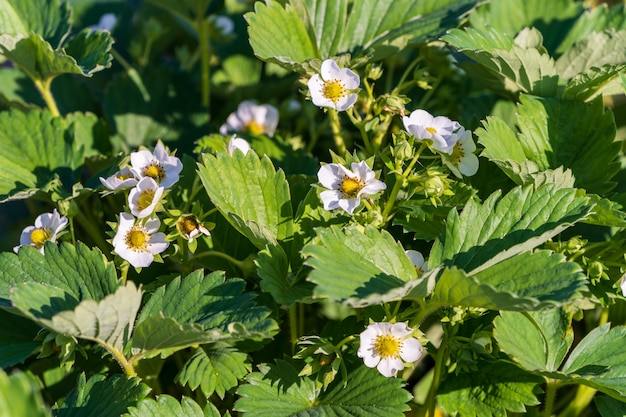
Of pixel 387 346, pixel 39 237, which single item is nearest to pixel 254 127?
pixel 39 237

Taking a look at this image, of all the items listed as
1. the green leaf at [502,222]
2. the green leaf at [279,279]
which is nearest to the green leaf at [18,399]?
the green leaf at [279,279]

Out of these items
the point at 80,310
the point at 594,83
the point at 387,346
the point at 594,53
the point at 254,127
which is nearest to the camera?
the point at 80,310

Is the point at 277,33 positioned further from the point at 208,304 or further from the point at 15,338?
the point at 15,338

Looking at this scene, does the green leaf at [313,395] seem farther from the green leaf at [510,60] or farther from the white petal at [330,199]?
the green leaf at [510,60]

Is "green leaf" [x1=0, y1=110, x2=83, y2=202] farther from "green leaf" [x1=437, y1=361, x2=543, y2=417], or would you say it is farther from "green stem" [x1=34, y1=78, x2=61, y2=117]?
"green leaf" [x1=437, y1=361, x2=543, y2=417]

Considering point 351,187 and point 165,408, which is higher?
point 351,187

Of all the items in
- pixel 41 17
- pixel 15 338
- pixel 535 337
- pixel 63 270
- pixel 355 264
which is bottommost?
pixel 15 338
